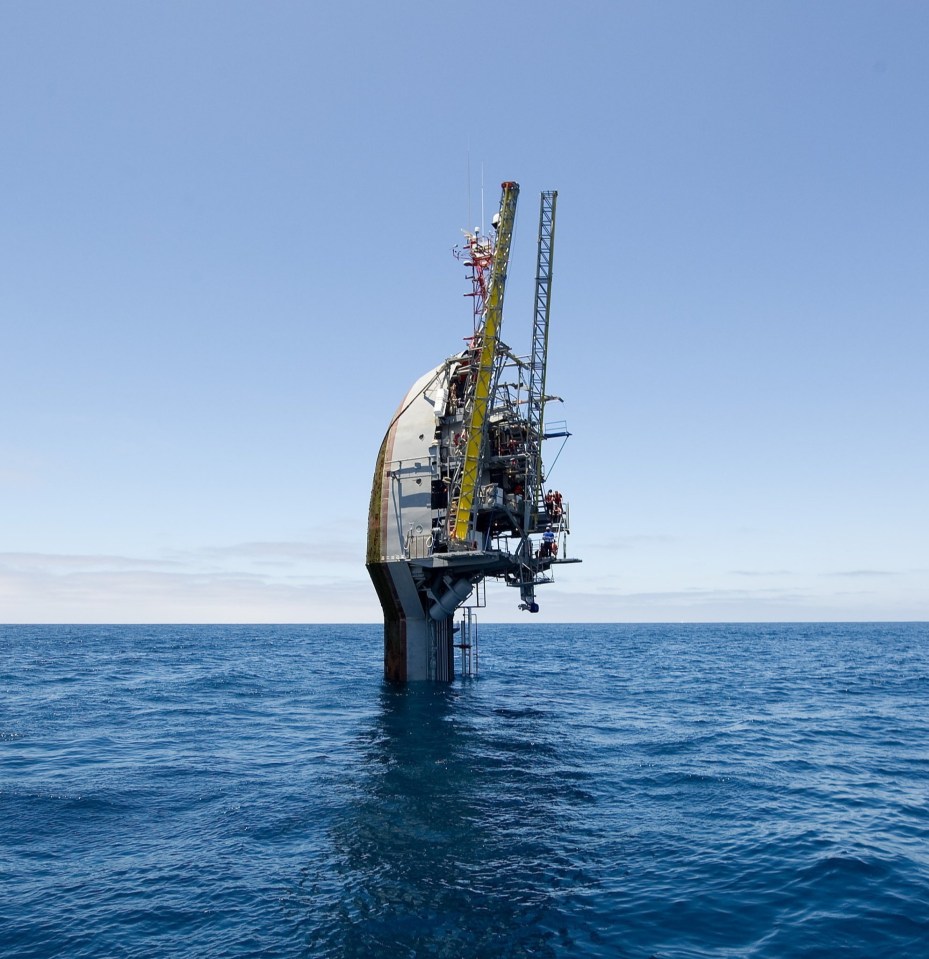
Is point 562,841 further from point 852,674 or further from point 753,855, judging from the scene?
point 852,674

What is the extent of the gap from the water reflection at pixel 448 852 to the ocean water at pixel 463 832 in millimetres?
84

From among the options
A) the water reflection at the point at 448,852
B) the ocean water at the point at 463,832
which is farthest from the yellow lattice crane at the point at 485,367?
the water reflection at the point at 448,852

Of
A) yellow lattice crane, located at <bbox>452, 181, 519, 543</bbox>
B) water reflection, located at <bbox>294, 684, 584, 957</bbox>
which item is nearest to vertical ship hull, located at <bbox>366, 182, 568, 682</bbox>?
yellow lattice crane, located at <bbox>452, 181, 519, 543</bbox>

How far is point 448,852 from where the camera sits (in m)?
20.1

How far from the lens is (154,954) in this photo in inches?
578

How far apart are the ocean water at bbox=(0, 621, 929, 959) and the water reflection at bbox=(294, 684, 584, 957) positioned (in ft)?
0.27

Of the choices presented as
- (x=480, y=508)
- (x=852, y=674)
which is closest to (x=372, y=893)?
(x=480, y=508)

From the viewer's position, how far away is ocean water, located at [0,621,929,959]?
15.8 metres

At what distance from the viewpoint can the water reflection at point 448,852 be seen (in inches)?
610

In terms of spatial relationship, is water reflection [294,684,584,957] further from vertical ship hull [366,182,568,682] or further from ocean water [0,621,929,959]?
vertical ship hull [366,182,568,682]

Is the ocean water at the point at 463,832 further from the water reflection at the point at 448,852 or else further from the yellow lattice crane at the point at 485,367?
the yellow lattice crane at the point at 485,367

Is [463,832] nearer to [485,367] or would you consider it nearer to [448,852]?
[448,852]

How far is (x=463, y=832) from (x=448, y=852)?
1771 mm

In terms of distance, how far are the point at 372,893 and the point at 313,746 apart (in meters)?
17.9
